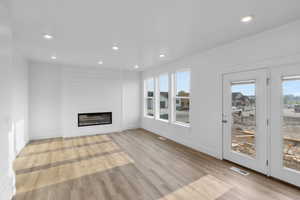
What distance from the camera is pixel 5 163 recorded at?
1.79 meters

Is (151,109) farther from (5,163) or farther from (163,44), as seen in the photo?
(5,163)

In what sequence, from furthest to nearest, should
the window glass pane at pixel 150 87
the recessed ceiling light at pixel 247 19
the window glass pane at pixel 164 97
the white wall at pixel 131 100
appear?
the white wall at pixel 131 100 < the window glass pane at pixel 150 87 < the window glass pane at pixel 164 97 < the recessed ceiling light at pixel 247 19

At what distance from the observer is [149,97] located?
6602 millimetres

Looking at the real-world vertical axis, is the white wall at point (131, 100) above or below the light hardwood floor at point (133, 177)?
above

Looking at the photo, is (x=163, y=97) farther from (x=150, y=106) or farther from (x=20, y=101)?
(x=20, y=101)

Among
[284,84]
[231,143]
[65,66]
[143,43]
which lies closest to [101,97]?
[65,66]

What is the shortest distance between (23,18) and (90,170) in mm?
2945

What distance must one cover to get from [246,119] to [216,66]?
142 cm

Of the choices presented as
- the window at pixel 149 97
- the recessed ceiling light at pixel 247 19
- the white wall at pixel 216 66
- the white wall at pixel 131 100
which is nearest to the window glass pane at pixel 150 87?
the window at pixel 149 97

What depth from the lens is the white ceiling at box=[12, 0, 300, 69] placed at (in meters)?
1.96

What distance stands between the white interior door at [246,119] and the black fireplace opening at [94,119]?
4558 mm

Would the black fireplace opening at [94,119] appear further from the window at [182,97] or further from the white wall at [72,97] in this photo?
the window at [182,97]

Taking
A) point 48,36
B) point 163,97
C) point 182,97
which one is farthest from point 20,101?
point 182,97

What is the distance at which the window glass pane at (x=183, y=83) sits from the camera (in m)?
4.71
